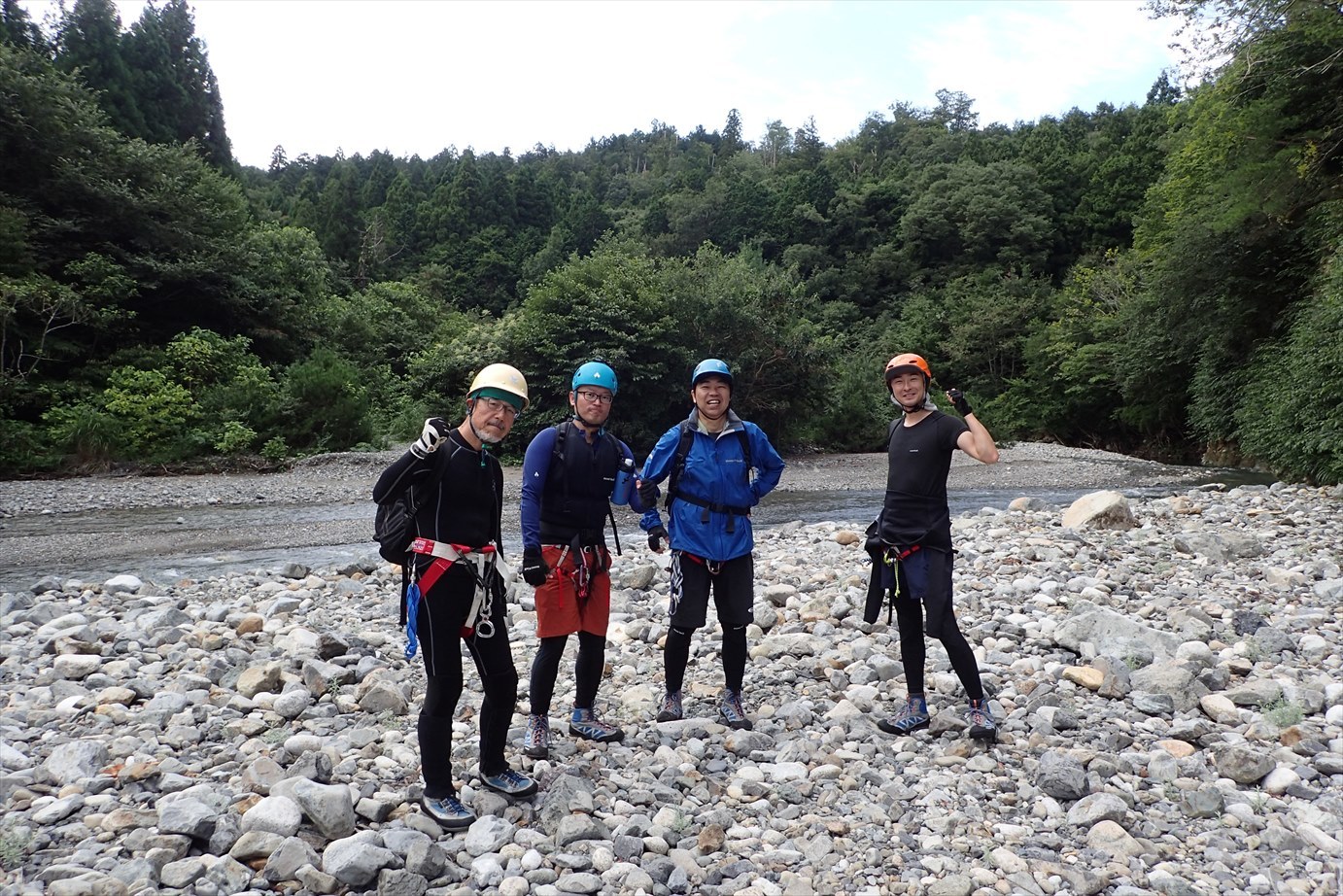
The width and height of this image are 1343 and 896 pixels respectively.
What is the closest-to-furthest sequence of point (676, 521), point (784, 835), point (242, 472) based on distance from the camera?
1. point (784, 835)
2. point (676, 521)
3. point (242, 472)

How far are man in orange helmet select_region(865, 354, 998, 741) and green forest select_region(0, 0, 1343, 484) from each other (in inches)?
629

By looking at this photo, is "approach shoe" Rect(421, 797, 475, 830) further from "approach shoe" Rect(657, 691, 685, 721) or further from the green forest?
the green forest

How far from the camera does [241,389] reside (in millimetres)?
23281

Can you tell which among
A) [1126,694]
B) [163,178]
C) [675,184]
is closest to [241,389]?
[163,178]

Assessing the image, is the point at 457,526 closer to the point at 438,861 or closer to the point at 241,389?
the point at 438,861

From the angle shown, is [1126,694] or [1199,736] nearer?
[1199,736]

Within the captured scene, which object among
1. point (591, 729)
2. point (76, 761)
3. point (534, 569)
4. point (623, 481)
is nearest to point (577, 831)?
point (591, 729)

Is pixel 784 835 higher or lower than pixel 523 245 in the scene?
lower

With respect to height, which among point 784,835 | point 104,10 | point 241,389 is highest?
point 104,10

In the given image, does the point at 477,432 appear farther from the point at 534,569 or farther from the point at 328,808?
the point at 328,808

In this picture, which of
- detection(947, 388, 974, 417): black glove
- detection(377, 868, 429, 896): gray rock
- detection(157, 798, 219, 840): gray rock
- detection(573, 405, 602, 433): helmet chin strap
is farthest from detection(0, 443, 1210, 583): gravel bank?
detection(947, 388, 974, 417): black glove

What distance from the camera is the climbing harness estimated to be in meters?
3.46

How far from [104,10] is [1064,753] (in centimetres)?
5449

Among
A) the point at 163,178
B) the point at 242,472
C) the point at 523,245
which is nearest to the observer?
the point at 242,472
